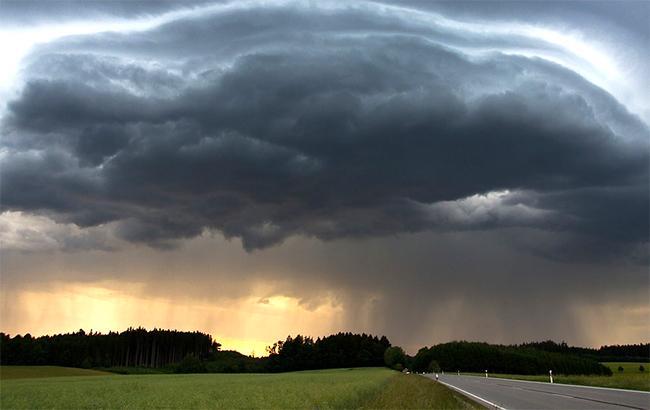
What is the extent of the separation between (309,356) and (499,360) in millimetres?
61736

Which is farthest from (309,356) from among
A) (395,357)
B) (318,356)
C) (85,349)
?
(85,349)

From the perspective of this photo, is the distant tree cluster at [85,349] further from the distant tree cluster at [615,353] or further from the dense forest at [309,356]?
the distant tree cluster at [615,353]

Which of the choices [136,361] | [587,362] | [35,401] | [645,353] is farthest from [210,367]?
[35,401]

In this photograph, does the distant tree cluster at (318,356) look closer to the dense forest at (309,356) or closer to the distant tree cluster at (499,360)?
the dense forest at (309,356)

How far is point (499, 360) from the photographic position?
6526 inches

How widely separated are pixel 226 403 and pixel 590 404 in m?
17.5

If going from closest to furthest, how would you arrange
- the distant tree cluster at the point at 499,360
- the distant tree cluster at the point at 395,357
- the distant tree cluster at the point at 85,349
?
the distant tree cluster at the point at 499,360 → the distant tree cluster at the point at 85,349 → the distant tree cluster at the point at 395,357

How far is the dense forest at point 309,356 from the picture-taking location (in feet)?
519

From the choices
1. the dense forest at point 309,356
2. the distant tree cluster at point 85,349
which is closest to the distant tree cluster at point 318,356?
the dense forest at point 309,356

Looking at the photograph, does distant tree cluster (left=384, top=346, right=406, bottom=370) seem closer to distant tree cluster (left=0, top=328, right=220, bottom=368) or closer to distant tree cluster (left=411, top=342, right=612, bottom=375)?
distant tree cluster (left=411, top=342, right=612, bottom=375)

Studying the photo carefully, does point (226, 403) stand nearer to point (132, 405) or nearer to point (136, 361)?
point (132, 405)

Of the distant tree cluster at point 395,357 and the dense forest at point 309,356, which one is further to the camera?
the distant tree cluster at point 395,357

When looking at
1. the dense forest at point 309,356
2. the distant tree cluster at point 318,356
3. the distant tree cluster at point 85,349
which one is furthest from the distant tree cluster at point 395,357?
the distant tree cluster at point 85,349

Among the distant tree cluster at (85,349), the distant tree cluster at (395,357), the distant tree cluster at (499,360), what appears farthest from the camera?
the distant tree cluster at (395,357)
